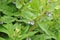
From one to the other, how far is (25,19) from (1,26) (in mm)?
179

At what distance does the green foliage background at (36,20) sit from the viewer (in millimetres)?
1269

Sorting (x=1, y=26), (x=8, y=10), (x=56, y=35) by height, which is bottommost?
(x=56, y=35)

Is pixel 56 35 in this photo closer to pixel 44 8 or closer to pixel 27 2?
pixel 44 8

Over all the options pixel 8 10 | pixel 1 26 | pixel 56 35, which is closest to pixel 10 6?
pixel 8 10

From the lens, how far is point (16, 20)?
1318mm

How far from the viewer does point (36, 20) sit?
1.29 metres

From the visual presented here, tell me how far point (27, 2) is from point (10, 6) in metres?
0.13

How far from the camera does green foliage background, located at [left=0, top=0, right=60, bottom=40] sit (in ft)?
4.16

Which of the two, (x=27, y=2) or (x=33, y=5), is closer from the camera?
(x=33, y=5)

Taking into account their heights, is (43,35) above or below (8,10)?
below

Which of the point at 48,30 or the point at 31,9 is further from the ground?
the point at 31,9

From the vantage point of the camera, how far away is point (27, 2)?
1440 mm

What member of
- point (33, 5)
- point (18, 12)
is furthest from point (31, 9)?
point (18, 12)

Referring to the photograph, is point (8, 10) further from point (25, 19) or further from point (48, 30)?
point (48, 30)
